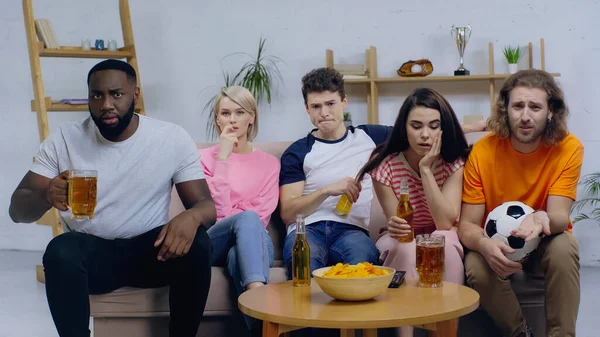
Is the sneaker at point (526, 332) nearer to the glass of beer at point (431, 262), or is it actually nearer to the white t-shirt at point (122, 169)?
the glass of beer at point (431, 262)

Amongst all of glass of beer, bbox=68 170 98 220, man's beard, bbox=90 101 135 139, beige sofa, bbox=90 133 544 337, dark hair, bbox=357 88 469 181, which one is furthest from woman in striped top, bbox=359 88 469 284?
glass of beer, bbox=68 170 98 220

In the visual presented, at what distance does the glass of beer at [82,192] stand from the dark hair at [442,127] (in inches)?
39.7

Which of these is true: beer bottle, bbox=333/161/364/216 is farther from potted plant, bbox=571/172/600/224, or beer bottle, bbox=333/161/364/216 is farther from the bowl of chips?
potted plant, bbox=571/172/600/224

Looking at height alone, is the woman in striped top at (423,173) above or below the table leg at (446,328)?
above

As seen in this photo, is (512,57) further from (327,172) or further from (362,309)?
(362,309)

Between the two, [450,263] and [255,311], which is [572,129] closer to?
[450,263]

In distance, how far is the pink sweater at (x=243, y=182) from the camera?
2859 millimetres

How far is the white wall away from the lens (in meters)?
4.98

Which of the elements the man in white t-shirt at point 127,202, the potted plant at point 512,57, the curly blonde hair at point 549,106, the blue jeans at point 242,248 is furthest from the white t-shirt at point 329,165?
the potted plant at point 512,57

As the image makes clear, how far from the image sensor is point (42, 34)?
4742 millimetres

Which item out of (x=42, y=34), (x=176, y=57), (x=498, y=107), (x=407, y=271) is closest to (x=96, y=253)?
(x=407, y=271)

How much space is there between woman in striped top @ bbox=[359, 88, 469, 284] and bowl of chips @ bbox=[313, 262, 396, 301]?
48 cm

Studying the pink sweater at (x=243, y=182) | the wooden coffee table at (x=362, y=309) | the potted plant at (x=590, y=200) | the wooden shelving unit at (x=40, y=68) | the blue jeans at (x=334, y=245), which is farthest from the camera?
the potted plant at (x=590, y=200)

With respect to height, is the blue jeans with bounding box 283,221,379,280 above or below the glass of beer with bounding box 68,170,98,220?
below
